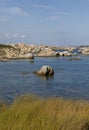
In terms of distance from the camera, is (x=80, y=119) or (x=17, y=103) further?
(x=17, y=103)

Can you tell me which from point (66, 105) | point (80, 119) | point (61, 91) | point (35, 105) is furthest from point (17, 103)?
point (61, 91)

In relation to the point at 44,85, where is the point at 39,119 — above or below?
above

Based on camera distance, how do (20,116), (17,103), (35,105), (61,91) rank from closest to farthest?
(20,116) → (35,105) → (17,103) → (61,91)

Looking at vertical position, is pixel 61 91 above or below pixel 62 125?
below

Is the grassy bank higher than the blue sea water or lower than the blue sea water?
higher

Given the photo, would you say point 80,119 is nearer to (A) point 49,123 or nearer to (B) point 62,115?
(B) point 62,115

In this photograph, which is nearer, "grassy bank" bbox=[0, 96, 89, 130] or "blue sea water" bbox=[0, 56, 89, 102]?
"grassy bank" bbox=[0, 96, 89, 130]

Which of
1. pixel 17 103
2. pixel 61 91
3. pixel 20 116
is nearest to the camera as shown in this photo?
pixel 20 116

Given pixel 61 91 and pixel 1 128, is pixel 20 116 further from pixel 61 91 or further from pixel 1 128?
pixel 61 91

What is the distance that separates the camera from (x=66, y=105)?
11.7m

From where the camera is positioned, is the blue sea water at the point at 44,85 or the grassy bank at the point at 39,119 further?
the blue sea water at the point at 44,85

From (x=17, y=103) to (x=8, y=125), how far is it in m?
2.84

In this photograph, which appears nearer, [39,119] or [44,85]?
[39,119]

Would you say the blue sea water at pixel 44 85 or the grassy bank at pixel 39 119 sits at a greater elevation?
the grassy bank at pixel 39 119
